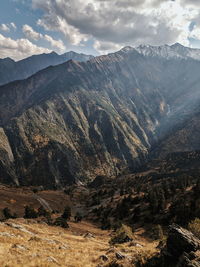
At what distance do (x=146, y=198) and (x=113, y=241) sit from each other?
6250 cm

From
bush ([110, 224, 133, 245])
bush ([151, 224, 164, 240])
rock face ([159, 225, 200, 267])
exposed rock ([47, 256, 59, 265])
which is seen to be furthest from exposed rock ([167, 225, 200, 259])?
bush ([151, 224, 164, 240])

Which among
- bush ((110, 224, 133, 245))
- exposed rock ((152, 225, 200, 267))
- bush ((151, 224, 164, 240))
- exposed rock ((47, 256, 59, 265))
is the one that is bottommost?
bush ((151, 224, 164, 240))

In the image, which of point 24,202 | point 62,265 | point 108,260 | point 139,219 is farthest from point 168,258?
point 24,202

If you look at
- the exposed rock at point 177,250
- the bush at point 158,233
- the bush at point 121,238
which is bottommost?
the bush at point 158,233

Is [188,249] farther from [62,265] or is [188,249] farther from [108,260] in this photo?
[62,265]

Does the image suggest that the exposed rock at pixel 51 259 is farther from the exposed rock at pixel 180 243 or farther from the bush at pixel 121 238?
the bush at pixel 121 238

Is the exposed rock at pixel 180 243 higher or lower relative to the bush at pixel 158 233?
higher

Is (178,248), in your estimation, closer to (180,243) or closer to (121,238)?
(180,243)

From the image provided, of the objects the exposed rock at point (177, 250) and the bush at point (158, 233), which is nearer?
the exposed rock at point (177, 250)

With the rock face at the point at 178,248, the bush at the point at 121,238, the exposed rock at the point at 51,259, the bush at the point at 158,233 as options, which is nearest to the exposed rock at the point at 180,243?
the rock face at the point at 178,248

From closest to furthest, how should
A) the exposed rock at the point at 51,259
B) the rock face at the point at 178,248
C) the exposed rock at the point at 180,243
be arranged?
the rock face at the point at 178,248 → the exposed rock at the point at 180,243 → the exposed rock at the point at 51,259

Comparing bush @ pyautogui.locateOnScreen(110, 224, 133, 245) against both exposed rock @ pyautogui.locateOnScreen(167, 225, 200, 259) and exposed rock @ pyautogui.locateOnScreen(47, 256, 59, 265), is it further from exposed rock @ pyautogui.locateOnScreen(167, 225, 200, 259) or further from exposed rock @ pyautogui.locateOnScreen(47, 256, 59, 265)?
exposed rock @ pyautogui.locateOnScreen(167, 225, 200, 259)

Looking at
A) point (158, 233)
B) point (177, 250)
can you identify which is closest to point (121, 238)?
point (158, 233)

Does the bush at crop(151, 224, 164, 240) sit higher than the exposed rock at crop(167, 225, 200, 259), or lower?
lower
